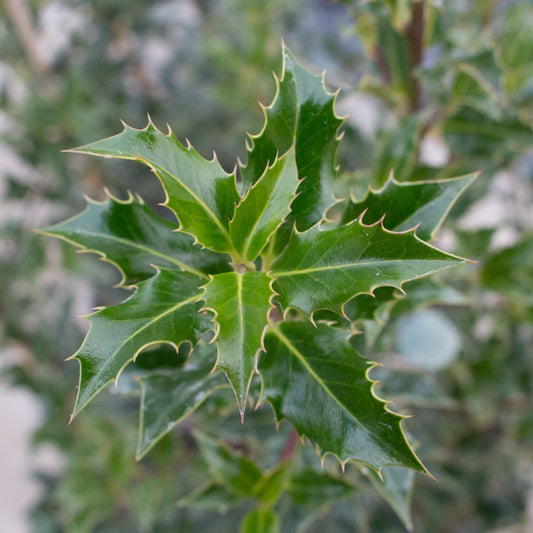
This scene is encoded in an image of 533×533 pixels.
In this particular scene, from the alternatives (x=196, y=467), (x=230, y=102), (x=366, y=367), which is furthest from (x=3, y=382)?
(x=366, y=367)

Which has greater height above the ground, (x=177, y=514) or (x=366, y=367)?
(x=366, y=367)

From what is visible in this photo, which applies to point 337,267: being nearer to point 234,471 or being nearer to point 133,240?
point 133,240

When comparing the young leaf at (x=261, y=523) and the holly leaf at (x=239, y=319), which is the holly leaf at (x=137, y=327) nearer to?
the holly leaf at (x=239, y=319)

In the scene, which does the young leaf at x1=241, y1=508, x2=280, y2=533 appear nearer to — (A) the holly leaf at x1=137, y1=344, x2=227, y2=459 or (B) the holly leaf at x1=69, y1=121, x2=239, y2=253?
(A) the holly leaf at x1=137, y1=344, x2=227, y2=459

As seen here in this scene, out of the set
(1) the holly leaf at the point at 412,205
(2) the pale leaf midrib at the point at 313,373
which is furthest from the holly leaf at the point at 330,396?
(1) the holly leaf at the point at 412,205

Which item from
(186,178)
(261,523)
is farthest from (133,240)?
(261,523)

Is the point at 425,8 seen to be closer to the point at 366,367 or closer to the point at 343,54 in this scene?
the point at 366,367

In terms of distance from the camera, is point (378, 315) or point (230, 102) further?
point (230, 102)
